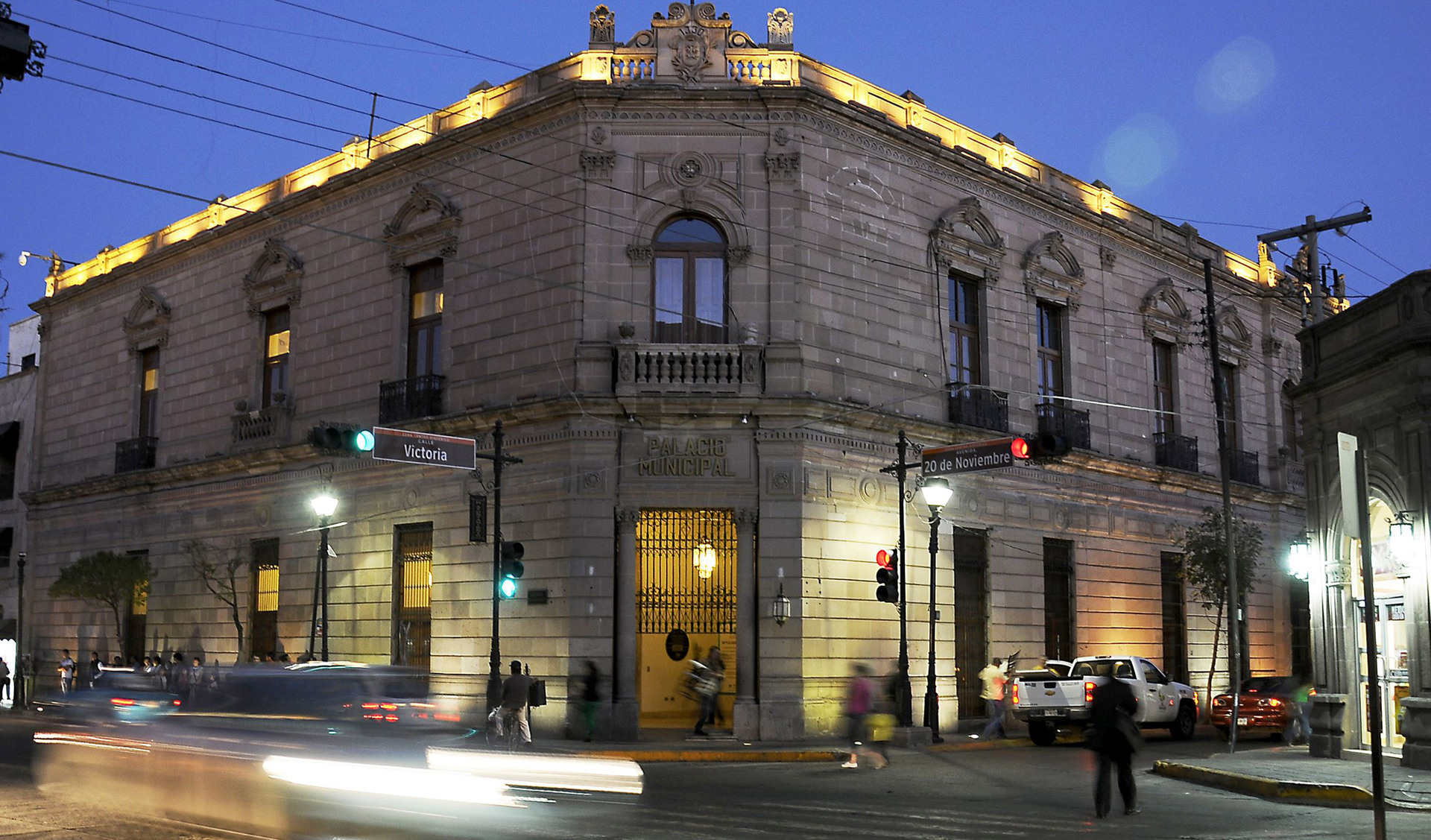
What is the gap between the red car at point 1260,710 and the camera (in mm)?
28188

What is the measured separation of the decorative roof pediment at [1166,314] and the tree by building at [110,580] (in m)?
27.0

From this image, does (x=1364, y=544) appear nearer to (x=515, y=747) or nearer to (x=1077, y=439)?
(x=515, y=747)

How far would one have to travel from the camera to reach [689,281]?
2750cm

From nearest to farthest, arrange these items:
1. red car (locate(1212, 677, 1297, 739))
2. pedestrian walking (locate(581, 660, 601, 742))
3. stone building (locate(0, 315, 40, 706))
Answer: pedestrian walking (locate(581, 660, 601, 742))
red car (locate(1212, 677, 1297, 739))
stone building (locate(0, 315, 40, 706))

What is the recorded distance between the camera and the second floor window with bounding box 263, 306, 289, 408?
34.2 metres

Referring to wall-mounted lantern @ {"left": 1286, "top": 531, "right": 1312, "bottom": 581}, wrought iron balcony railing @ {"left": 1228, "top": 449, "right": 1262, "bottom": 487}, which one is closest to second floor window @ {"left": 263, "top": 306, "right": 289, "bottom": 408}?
wall-mounted lantern @ {"left": 1286, "top": 531, "right": 1312, "bottom": 581}

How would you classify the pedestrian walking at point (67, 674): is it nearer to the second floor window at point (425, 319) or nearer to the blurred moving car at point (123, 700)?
the second floor window at point (425, 319)

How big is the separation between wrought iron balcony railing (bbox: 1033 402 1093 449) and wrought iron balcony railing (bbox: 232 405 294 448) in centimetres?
1764

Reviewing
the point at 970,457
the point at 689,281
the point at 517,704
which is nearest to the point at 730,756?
the point at 517,704

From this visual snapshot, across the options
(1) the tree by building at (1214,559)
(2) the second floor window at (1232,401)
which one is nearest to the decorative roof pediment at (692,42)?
(1) the tree by building at (1214,559)

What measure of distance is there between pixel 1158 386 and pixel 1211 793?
823 inches

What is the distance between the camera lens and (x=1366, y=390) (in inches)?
808

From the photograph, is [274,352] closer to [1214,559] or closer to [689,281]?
[689,281]

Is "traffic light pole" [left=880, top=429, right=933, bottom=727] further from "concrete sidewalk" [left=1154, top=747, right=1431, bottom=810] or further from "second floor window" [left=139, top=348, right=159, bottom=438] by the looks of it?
"second floor window" [left=139, top=348, right=159, bottom=438]
